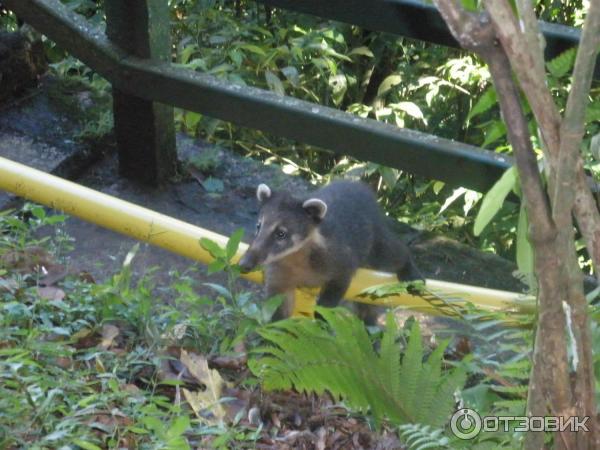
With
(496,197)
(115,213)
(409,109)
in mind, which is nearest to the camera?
(496,197)

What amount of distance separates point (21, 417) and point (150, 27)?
3.01m

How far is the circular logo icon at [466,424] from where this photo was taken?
8.50ft

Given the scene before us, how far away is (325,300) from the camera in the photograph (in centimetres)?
514

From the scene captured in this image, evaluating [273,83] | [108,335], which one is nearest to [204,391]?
[108,335]

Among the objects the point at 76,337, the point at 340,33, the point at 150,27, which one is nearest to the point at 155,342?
the point at 76,337

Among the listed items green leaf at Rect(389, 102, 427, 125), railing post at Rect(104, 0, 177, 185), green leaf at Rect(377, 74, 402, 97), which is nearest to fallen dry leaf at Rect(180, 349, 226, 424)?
railing post at Rect(104, 0, 177, 185)

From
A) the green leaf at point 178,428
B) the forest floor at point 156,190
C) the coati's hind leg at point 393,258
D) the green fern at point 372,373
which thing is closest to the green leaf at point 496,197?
the green fern at point 372,373

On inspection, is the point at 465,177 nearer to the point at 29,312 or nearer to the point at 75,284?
the point at 75,284

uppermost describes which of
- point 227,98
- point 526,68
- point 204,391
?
point 526,68

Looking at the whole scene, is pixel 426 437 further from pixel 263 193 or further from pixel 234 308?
pixel 263 193

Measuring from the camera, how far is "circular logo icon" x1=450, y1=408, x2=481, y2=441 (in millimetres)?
2592

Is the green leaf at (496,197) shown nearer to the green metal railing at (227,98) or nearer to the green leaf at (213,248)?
the green leaf at (213,248)

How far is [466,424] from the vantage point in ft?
8.62

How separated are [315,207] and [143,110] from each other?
40.4 inches
